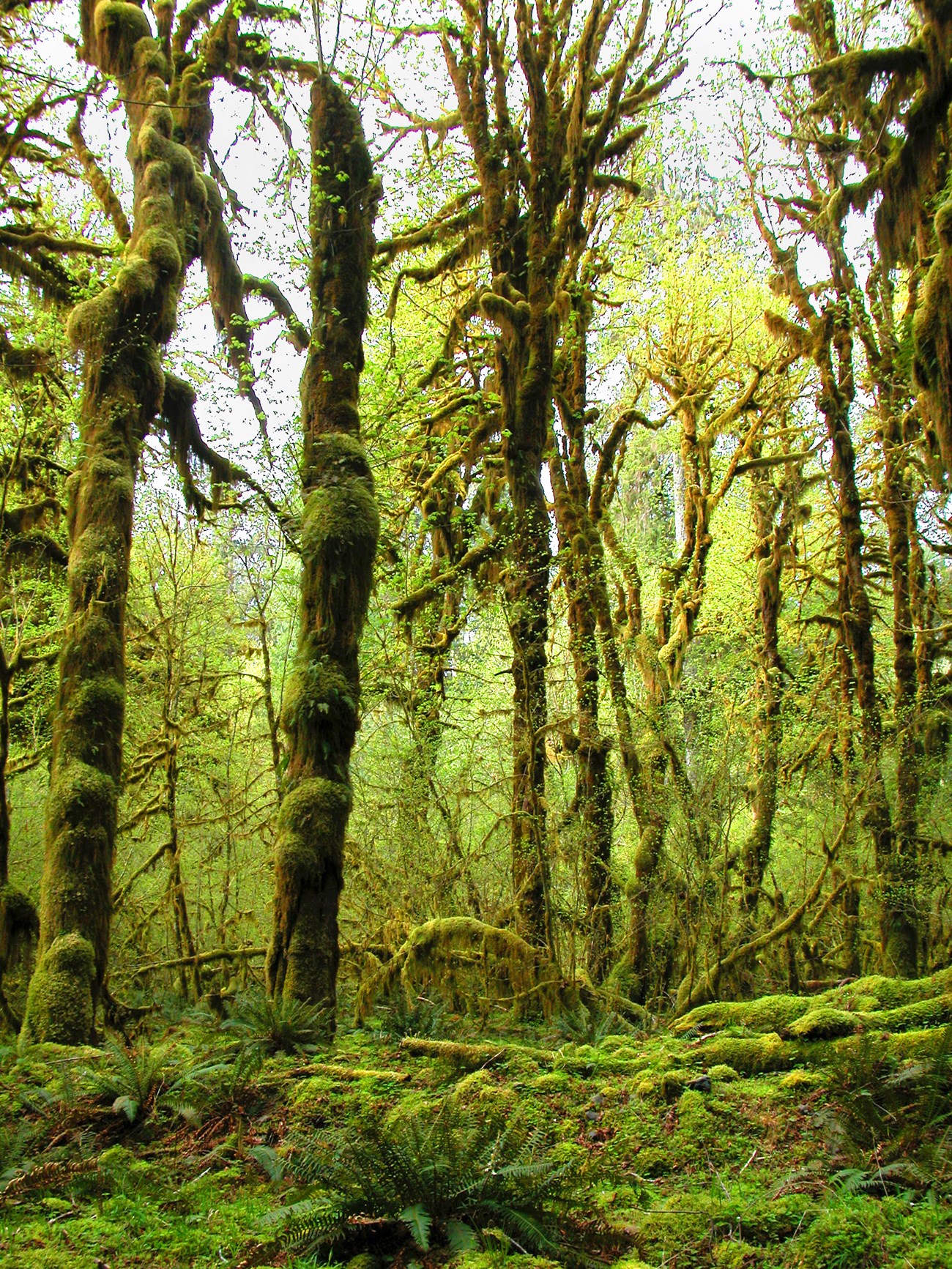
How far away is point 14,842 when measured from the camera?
11.5m

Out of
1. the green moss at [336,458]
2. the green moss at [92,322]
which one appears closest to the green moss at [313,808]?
the green moss at [336,458]

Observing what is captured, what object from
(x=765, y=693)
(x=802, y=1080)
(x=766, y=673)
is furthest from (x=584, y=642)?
(x=802, y=1080)

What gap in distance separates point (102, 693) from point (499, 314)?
20.8ft

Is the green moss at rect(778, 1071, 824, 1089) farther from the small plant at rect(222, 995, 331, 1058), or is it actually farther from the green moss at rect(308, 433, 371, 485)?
the green moss at rect(308, 433, 371, 485)

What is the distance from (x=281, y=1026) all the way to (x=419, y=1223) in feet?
10.4

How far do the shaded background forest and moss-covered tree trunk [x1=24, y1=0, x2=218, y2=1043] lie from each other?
63 cm

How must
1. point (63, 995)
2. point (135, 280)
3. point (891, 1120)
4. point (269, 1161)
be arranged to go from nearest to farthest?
1. point (269, 1161)
2. point (891, 1120)
3. point (63, 995)
4. point (135, 280)

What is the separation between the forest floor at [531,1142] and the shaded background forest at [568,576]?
8.95ft

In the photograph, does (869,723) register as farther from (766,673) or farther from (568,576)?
(568,576)

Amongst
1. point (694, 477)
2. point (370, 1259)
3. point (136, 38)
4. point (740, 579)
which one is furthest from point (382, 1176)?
point (740, 579)

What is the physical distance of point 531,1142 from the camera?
346 centimetres

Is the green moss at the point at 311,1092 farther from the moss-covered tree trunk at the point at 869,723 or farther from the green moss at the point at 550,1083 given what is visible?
the moss-covered tree trunk at the point at 869,723

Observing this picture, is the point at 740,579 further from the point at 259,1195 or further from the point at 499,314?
the point at 259,1195

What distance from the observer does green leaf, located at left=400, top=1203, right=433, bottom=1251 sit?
2.83m
